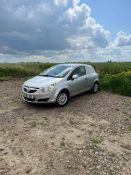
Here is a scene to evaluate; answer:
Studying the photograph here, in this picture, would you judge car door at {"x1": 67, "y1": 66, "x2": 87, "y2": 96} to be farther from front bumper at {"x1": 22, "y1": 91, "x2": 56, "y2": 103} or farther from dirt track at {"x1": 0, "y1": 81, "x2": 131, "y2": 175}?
front bumper at {"x1": 22, "y1": 91, "x2": 56, "y2": 103}

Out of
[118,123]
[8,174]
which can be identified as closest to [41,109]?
[118,123]

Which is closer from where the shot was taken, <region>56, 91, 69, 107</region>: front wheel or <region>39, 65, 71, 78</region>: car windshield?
<region>56, 91, 69, 107</region>: front wheel

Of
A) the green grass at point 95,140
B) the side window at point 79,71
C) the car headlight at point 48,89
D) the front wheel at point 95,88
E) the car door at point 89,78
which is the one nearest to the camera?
the green grass at point 95,140

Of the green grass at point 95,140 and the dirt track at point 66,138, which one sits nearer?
the dirt track at point 66,138

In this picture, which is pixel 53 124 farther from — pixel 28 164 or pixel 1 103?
pixel 1 103

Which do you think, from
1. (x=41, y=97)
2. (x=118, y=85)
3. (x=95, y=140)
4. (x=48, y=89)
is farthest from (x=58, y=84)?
(x=118, y=85)

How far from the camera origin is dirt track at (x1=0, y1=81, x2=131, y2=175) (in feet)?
19.9

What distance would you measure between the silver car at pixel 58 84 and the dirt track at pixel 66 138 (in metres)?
0.47

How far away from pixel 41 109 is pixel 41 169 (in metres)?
4.64

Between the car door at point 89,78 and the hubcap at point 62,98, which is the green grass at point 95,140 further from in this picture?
the car door at point 89,78

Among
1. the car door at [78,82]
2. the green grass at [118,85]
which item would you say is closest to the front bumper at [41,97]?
the car door at [78,82]

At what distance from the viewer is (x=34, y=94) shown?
1013 centimetres

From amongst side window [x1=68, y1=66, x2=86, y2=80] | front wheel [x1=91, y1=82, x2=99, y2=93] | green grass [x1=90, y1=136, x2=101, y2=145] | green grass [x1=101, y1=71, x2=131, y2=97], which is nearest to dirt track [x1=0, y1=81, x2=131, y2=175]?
green grass [x1=90, y1=136, x2=101, y2=145]

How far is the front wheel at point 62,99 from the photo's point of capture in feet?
34.4
